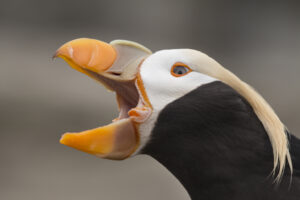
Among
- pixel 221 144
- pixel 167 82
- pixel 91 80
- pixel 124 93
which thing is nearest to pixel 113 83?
pixel 124 93

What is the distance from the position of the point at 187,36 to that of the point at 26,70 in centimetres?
171

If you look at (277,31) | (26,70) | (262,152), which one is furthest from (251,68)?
(262,152)

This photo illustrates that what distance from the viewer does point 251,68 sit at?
568cm

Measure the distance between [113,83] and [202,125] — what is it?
0.26m

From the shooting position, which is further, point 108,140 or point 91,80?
point 91,80

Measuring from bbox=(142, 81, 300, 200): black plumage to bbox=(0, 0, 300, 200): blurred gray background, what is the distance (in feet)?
9.68

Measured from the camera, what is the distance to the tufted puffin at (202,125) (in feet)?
4.73

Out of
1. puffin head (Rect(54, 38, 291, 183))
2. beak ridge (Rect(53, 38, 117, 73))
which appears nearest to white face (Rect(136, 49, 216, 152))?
puffin head (Rect(54, 38, 291, 183))

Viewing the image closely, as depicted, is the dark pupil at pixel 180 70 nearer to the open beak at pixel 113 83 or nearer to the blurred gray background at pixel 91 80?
the open beak at pixel 113 83

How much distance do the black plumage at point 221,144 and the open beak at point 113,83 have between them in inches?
2.4

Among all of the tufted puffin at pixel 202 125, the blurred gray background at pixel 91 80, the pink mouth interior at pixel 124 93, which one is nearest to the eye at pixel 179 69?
the tufted puffin at pixel 202 125

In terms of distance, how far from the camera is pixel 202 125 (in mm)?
1446

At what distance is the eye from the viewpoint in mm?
1449

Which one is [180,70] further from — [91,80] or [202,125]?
[91,80]
